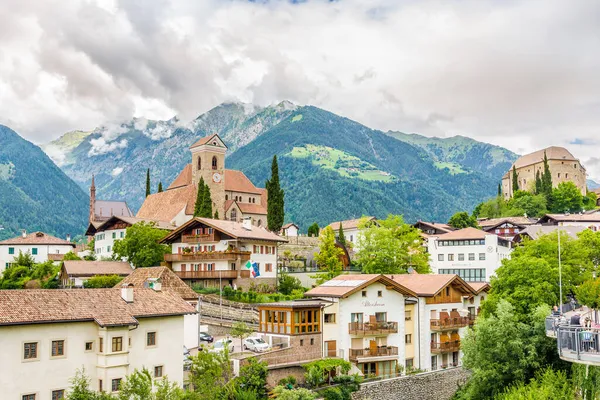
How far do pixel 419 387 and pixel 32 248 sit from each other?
246 feet

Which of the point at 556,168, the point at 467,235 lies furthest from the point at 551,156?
the point at 467,235

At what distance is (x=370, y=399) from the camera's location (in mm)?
49312

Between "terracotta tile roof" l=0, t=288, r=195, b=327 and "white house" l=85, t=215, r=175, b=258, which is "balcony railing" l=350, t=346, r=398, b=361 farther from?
"white house" l=85, t=215, r=175, b=258

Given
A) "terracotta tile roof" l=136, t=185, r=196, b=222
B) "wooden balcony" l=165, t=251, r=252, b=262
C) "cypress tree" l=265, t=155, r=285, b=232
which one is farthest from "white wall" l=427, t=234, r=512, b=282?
"terracotta tile roof" l=136, t=185, r=196, b=222

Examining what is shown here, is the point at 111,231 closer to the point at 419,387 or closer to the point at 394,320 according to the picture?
the point at 394,320

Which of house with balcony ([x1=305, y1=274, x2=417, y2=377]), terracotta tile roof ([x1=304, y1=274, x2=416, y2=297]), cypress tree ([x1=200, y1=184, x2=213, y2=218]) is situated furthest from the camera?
cypress tree ([x1=200, y1=184, x2=213, y2=218])

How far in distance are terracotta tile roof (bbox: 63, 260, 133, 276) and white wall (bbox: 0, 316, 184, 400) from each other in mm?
36495

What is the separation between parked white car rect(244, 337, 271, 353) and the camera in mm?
50781

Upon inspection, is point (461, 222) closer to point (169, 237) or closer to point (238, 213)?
point (238, 213)

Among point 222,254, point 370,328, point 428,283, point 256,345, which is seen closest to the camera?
point 256,345

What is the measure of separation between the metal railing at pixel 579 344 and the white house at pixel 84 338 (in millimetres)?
24111

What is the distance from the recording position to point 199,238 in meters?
79.7

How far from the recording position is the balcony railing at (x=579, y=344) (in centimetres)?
2578

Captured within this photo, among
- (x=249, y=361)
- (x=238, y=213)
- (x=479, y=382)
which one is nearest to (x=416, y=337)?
(x=479, y=382)
